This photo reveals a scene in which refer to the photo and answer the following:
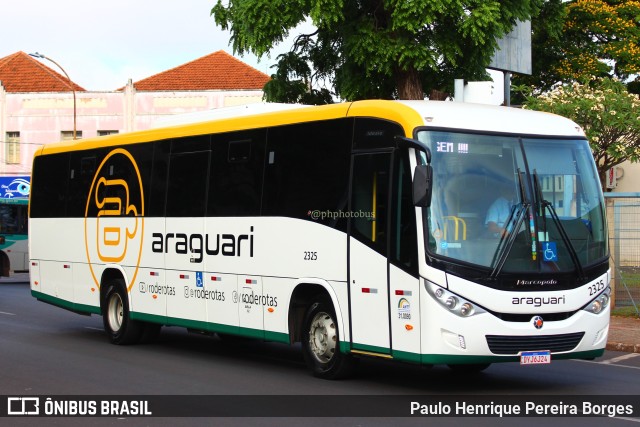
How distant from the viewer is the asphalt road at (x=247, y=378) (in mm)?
10211

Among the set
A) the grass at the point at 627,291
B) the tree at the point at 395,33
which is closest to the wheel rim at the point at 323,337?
the grass at the point at 627,291

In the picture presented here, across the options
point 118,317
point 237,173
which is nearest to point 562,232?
point 237,173

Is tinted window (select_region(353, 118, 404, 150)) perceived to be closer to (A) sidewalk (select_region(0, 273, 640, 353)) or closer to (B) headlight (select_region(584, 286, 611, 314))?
(B) headlight (select_region(584, 286, 611, 314))

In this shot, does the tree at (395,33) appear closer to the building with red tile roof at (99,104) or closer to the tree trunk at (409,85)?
the tree trunk at (409,85)

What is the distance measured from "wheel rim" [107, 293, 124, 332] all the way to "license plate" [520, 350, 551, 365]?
8.00 m

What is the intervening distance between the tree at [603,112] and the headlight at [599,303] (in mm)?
22962

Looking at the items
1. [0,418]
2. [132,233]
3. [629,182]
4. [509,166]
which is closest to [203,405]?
[0,418]

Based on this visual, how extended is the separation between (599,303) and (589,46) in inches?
1334

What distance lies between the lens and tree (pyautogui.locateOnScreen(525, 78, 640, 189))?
3491 centimetres

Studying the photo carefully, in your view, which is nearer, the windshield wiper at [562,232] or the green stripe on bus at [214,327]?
the windshield wiper at [562,232]

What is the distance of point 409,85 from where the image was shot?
30172 mm

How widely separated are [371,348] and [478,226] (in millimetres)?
1812

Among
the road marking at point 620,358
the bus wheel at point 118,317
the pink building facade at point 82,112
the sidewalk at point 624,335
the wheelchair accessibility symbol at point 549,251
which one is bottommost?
the road marking at point 620,358

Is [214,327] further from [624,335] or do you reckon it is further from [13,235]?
[13,235]
